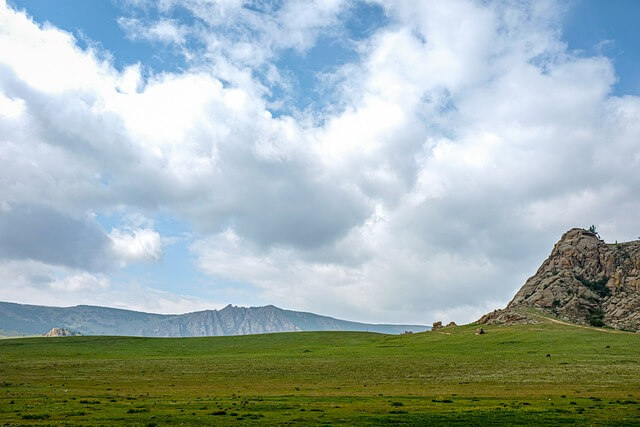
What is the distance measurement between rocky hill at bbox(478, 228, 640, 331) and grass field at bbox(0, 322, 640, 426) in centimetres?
3287

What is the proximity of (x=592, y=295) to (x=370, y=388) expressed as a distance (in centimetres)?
14979

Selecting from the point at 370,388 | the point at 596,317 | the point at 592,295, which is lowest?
the point at 370,388

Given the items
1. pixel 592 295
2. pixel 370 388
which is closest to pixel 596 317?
pixel 592 295

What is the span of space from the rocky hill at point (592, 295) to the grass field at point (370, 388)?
32.9m

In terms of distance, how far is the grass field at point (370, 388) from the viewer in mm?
36594

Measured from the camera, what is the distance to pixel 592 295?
180m

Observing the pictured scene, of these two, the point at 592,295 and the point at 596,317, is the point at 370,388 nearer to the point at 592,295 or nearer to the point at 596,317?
the point at 596,317

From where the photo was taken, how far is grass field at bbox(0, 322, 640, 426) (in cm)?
3659

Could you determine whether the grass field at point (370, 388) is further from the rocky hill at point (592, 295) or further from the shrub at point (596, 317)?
the rocky hill at point (592, 295)

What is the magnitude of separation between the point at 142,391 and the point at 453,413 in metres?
36.3

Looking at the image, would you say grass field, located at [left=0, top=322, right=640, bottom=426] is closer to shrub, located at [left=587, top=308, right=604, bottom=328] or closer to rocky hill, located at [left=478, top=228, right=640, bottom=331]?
shrub, located at [left=587, top=308, right=604, bottom=328]

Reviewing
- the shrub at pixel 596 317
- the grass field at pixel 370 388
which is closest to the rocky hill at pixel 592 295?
the shrub at pixel 596 317

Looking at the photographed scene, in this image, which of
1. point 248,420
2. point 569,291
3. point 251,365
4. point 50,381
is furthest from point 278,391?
point 569,291

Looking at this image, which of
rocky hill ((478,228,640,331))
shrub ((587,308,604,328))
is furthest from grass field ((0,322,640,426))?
rocky hill ((478,228,640,331))
